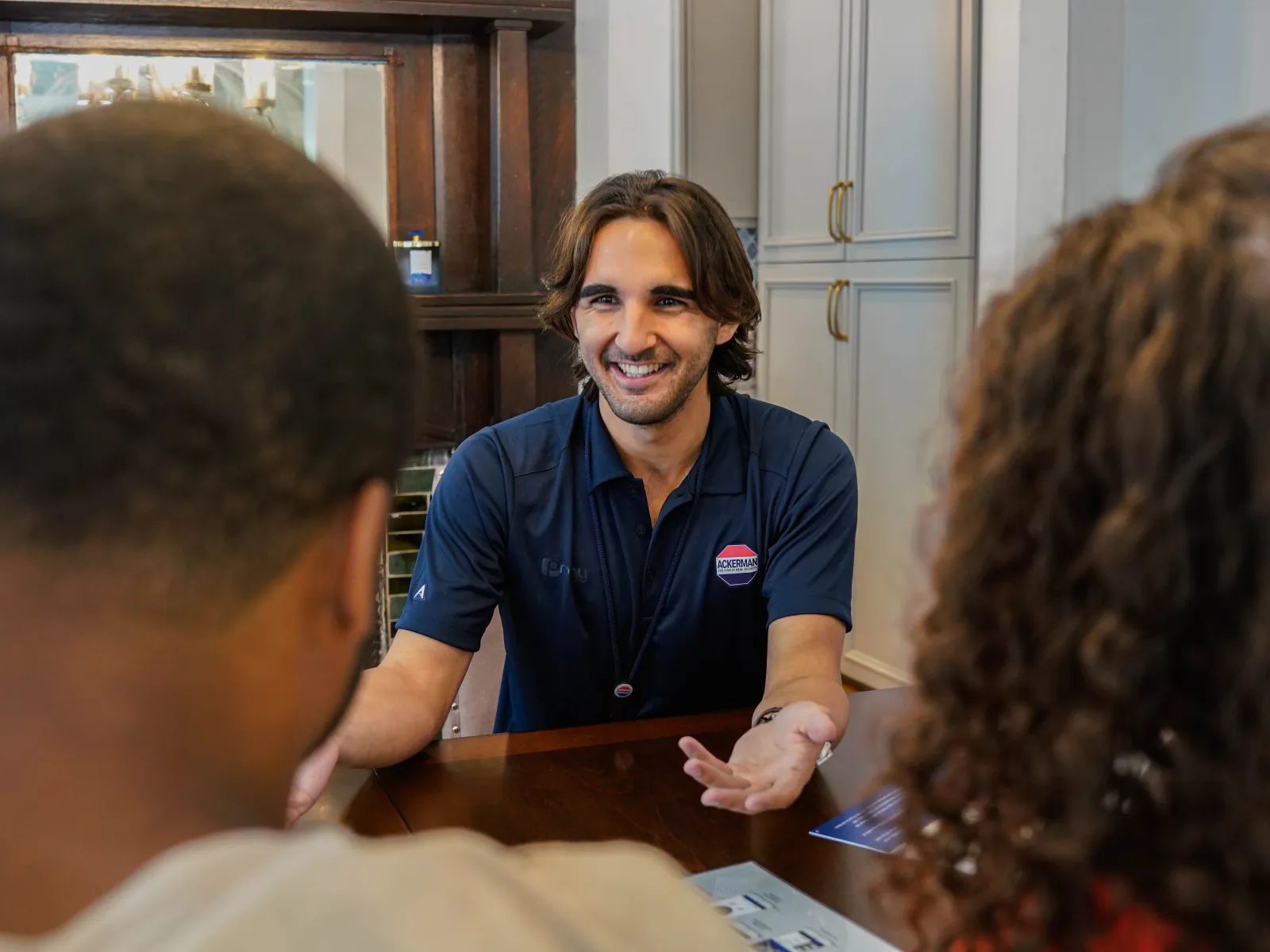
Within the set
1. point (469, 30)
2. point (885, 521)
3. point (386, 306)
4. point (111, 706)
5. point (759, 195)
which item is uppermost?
point (469, 30)

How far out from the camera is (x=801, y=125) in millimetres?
3918

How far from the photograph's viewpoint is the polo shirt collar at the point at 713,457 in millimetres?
1987

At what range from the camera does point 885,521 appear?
148 inches

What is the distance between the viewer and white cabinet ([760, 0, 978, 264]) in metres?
3.31

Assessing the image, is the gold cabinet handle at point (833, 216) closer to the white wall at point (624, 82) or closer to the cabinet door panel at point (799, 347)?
the cabinet door panel at point (799, 347)

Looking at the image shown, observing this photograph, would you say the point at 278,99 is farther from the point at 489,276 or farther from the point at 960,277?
the point at 960,277

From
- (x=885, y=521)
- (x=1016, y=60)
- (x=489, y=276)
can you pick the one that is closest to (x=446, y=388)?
(x=489, y=276)

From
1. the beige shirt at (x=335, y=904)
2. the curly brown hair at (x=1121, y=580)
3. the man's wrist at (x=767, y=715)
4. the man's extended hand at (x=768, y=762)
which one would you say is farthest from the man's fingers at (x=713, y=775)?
the beige shirt at (x=335, y=904)

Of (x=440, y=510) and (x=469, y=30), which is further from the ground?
(x=469, y=30)

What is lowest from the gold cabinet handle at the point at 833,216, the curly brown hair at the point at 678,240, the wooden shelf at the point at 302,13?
the curly brown hair at the point at 678,240

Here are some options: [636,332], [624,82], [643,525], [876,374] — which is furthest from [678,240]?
[624,82]

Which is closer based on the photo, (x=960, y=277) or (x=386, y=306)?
(x=386, y=306)

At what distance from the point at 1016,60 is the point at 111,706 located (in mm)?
2915

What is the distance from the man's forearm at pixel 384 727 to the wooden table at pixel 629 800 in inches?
0.8
